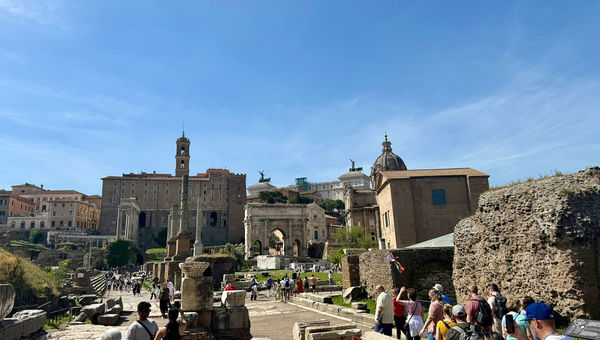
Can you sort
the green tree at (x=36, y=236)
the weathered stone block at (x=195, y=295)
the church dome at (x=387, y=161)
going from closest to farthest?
the weathered stone block at (x=195, y=295) → the church dome at (x=387, y=161) → the green tree at (x=36, y=236)

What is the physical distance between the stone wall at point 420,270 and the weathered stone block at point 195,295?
6.97 m

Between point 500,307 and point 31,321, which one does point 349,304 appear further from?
point 31,321

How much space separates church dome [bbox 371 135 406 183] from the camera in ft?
196

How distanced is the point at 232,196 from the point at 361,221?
41.6 metres

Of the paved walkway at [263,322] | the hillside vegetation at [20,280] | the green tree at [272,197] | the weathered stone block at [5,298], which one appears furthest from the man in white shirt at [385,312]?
the green tree at [272,197]

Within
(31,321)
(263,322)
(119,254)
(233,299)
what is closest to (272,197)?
(119,254)

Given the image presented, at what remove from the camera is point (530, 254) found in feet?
25.1

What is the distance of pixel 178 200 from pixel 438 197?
67.2 metres

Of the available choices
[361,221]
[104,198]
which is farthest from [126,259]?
[361,221]

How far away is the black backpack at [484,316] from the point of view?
16.2 feet

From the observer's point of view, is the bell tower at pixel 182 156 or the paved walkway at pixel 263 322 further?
the bell tower at pixel 182 156

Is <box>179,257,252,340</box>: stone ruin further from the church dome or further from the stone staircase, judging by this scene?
the church dome

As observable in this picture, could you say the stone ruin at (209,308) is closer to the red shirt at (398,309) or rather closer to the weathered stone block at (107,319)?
the red shirt at (398,309)

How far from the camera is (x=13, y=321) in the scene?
689 centimetres
